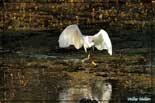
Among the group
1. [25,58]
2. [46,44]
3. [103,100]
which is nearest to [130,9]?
[46,44]

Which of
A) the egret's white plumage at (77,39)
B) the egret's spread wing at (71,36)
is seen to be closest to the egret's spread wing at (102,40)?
the egret's white plumage at (77,39)

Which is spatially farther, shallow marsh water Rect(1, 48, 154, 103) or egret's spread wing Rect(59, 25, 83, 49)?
egret's spread wing Rect(59, 25, 83, 49)

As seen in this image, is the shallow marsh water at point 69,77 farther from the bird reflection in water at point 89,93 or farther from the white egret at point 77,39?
the white egret at point 77,39

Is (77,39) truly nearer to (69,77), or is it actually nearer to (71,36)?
(71,36)

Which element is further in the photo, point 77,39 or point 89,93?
point 77,39

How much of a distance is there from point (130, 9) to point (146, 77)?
5.63 m

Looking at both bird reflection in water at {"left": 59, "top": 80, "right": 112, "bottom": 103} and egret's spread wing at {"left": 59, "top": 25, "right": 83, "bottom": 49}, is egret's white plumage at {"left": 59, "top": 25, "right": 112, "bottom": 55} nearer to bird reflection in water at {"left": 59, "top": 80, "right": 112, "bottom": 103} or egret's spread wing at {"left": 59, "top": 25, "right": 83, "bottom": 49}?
egret's spread wing at {"left": 59, "top": 25, "right": 83, "bottom": 49}

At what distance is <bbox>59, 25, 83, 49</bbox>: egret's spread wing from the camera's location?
8719 millimetres

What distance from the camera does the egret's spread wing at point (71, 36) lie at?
28.6 ft

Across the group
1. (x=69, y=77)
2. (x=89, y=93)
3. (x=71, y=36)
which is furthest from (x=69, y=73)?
(x=89, y=93)

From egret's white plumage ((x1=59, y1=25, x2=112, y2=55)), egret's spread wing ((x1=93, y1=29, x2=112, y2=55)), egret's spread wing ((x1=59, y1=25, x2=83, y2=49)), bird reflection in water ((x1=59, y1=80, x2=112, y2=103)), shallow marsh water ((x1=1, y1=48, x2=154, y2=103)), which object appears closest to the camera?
bird reflection in water ((x1=59, y1=80, x2=112, y2=103))

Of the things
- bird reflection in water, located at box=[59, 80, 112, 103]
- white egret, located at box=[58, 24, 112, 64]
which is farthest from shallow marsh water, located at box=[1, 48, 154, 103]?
white egret, located at box=[58, 24, 112, 64]

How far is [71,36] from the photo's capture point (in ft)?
28.6

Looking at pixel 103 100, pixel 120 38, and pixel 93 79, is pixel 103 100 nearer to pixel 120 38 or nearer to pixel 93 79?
pixel 93 79
